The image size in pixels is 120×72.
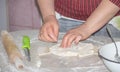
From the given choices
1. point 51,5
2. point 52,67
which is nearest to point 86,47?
point 52,67

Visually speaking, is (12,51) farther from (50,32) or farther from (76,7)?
(76,7)

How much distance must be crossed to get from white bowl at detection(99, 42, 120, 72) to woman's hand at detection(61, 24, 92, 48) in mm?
145

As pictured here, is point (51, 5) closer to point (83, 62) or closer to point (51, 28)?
point (51, 28)

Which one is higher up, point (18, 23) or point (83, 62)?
point (83, 62)

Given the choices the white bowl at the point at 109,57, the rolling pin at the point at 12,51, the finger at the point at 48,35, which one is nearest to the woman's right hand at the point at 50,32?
the finger at the point at 48,35

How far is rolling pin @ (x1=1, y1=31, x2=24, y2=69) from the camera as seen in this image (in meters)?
0.84

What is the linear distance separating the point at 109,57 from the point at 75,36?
0.17m

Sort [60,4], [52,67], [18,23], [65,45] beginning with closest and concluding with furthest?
[52,67], [65,45], [60,4], [18,23]

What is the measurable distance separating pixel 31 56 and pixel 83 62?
0.16 metres

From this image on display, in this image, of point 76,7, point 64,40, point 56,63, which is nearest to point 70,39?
point 64,40

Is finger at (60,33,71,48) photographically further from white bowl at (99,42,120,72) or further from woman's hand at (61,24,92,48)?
white bowl at (99,42,120,72)

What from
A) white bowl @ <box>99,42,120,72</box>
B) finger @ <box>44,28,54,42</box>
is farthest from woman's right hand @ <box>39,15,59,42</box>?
white bowl @ <box>99,42,120,72</box>

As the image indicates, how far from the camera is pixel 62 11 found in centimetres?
127

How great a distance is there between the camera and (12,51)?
2.94 feet
